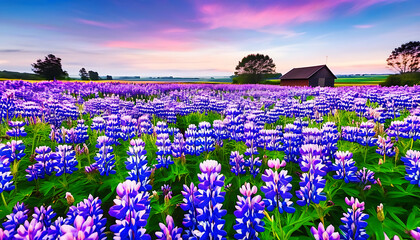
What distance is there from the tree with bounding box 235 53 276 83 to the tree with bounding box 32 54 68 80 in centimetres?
5970

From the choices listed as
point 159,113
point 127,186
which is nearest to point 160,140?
point 127,186

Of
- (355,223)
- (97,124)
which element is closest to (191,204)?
(355,223)

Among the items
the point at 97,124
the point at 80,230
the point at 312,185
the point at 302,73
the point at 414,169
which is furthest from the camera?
the point at 302,73

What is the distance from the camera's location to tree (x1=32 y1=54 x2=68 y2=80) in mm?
A: 78562

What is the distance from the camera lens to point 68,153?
101 inches

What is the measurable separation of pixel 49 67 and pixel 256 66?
71194mm

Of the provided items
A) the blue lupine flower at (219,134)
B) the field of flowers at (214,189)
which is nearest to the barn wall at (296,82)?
the field of flowers at (214,189)

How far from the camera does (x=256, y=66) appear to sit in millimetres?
83688

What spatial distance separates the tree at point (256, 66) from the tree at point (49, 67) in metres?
59.7

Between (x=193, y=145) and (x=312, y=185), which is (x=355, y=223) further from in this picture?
(x=193, y=145)

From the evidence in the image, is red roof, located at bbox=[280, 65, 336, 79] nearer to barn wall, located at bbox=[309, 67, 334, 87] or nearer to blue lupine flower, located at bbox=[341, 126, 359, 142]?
barn wall, located at bbox=[309, 67, 334, 87]

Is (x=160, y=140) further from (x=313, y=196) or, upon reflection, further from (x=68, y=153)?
(x=313, y=196)

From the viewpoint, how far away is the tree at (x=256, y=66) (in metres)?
80.2

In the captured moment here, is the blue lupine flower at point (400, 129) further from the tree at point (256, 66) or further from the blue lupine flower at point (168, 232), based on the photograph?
the tree at point (256, 66)
